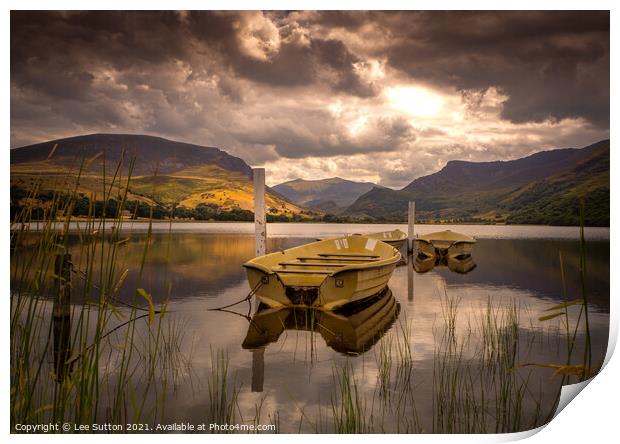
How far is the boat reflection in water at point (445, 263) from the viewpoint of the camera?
1241 centimetres

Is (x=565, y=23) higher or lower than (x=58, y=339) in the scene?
higher

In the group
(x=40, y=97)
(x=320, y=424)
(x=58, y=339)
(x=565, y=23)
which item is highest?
(x=565, y=23)

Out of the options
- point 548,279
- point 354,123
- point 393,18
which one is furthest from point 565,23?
point 548,279

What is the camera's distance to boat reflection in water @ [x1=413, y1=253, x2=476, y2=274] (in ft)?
40.7

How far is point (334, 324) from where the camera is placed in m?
5.54

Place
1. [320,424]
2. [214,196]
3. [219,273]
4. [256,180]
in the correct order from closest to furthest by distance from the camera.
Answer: [320,424]
[256,180]
[219,273]
[214,196]

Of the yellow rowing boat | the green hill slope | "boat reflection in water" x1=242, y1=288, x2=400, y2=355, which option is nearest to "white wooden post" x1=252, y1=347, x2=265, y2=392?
"boat reflection in water" x1=242, y1=288, x2=400, y2=355

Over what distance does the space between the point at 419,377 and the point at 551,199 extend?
1220 cm

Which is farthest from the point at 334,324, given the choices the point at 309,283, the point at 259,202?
the point at 259,202

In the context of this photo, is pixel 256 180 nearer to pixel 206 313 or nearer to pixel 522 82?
pixel 206 313

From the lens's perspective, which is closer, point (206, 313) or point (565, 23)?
point (565, 23)

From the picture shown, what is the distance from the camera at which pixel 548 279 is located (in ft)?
36.1

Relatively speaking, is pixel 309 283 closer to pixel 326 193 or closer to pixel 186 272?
pixel 186 272

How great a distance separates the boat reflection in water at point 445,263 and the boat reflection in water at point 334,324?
5.92 meters
